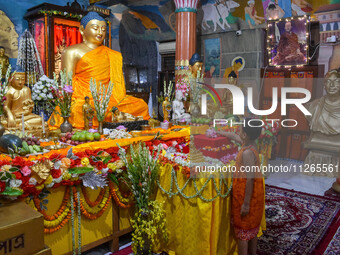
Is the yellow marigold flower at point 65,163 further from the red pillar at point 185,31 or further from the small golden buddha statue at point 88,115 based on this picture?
the red pillar at point 185,31

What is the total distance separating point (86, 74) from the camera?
4.71m

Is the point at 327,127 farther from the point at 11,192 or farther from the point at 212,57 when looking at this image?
the point at 11,192

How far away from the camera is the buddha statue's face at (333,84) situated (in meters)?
5.53

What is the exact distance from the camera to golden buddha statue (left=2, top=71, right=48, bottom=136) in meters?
3.46

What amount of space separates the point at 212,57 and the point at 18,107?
21.1 ft

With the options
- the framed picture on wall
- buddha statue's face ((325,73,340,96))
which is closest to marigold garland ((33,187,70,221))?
buddha statue's face ((325,73,340,96))

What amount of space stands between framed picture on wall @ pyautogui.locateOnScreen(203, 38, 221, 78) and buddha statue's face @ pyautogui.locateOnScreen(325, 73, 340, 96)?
3718mm

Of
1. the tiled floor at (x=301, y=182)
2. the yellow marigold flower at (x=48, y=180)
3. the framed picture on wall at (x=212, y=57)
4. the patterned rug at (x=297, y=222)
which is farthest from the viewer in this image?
the framed picture on wall at (x=212, y=57)

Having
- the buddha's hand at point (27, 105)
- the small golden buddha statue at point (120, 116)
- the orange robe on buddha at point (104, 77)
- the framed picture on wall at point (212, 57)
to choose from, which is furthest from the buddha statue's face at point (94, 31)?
the framed picture on wall at point (212, 57)

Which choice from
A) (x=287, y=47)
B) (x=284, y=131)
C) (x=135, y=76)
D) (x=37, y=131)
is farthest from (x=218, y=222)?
(x=135, y=76)

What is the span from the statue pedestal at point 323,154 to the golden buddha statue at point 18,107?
447 centimetres

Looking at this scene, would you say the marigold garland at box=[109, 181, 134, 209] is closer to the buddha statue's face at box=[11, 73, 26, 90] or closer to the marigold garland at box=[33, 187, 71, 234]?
the marigold garland at box=[33, 187, 71, 234]

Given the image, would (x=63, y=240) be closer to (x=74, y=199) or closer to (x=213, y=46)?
(x=74, y=199)

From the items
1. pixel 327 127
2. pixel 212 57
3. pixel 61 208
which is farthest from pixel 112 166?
pixel 212 57
